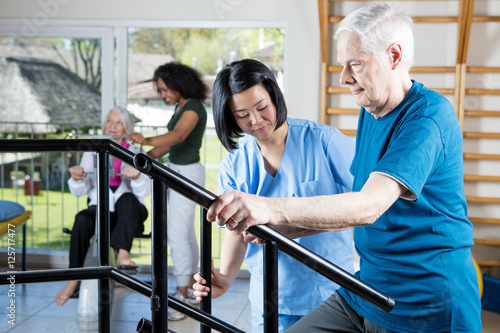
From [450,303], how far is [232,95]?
2.75 ft

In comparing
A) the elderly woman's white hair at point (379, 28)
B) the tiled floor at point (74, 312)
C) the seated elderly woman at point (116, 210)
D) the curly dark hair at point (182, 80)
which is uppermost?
the curly dark hair at point (182, 80)

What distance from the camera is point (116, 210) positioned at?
3492 millimetres

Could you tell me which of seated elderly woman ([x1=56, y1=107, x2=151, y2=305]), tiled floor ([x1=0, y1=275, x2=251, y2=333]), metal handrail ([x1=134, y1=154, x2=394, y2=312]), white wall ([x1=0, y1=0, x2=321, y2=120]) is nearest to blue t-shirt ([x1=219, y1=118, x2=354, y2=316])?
metal handrail ([x1=134, y1=154, x2=394, y2=312])

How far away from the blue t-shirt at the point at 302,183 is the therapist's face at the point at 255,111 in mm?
77

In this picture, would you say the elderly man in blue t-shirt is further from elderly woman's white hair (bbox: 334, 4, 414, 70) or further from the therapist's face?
the therapist's face

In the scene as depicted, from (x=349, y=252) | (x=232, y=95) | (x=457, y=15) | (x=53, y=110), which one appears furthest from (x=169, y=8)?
(x=349, y=252)

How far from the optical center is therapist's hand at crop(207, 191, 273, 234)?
0.85 m

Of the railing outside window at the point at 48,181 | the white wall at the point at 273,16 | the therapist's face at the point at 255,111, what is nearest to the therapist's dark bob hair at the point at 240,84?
the therapist's face at the point at 255,111

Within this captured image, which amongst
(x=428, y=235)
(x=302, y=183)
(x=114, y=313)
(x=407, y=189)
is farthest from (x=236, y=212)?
(x=114, y=313)

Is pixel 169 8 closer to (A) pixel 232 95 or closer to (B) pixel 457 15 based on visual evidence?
(B) pixel 457 15

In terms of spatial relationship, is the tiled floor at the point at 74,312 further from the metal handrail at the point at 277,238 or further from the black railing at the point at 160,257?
the metal handrail at the point at 277,238

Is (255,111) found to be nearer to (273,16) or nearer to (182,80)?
(182,80)

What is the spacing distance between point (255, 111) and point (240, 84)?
3.5 inches

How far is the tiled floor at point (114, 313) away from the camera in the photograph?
3.22 meters
